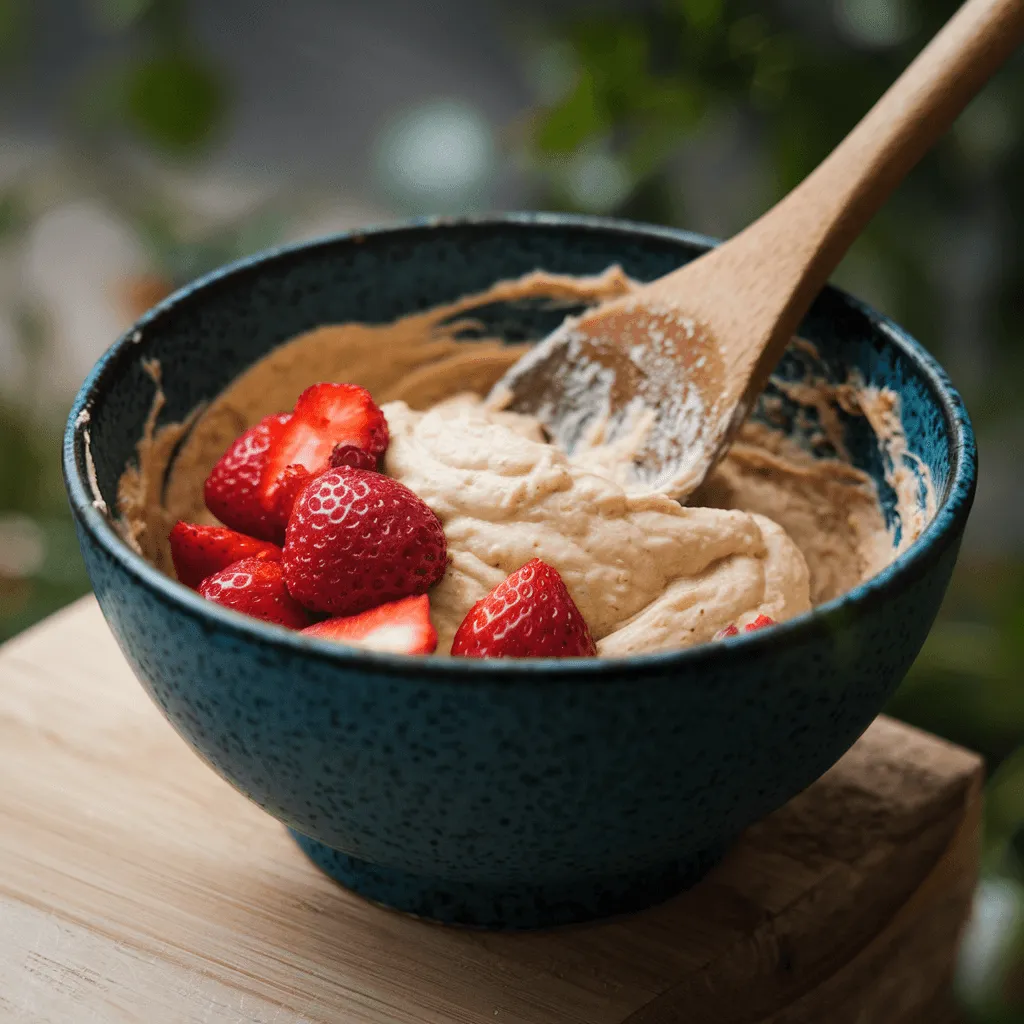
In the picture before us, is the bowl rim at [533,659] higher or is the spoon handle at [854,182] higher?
the spoon handle at [854,182]

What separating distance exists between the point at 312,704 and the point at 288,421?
0.47 meters

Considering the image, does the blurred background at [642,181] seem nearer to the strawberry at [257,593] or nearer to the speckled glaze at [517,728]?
the speckled glaze at [517,728]

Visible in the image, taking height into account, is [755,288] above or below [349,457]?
above

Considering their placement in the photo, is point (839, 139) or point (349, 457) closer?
point (349, 457)

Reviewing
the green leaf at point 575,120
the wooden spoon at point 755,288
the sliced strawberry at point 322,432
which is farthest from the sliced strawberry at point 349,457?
the green leaf at point 575,120

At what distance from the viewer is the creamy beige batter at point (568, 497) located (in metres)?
1.07

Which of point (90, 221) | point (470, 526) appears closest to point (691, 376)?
point (470, 526)

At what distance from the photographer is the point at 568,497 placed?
3.59ft

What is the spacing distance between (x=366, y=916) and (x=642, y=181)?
1111 mm

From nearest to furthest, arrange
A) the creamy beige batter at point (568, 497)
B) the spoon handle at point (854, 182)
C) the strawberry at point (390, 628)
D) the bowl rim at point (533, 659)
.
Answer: the bowl rim at point (533, 659), the strawberry at point (390, 628), the creamy beige batter at point (568, 497), the spoon handle at point (854, 182)

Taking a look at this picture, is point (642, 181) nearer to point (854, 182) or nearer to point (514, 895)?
point (854, 182)

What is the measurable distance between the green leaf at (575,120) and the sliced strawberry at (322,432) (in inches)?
24.7

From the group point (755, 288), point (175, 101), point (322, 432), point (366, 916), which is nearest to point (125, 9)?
point (175, 101)

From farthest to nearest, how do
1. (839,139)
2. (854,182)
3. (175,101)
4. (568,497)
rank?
(175,101)
(839,139)
(854,182)
(568,497)
